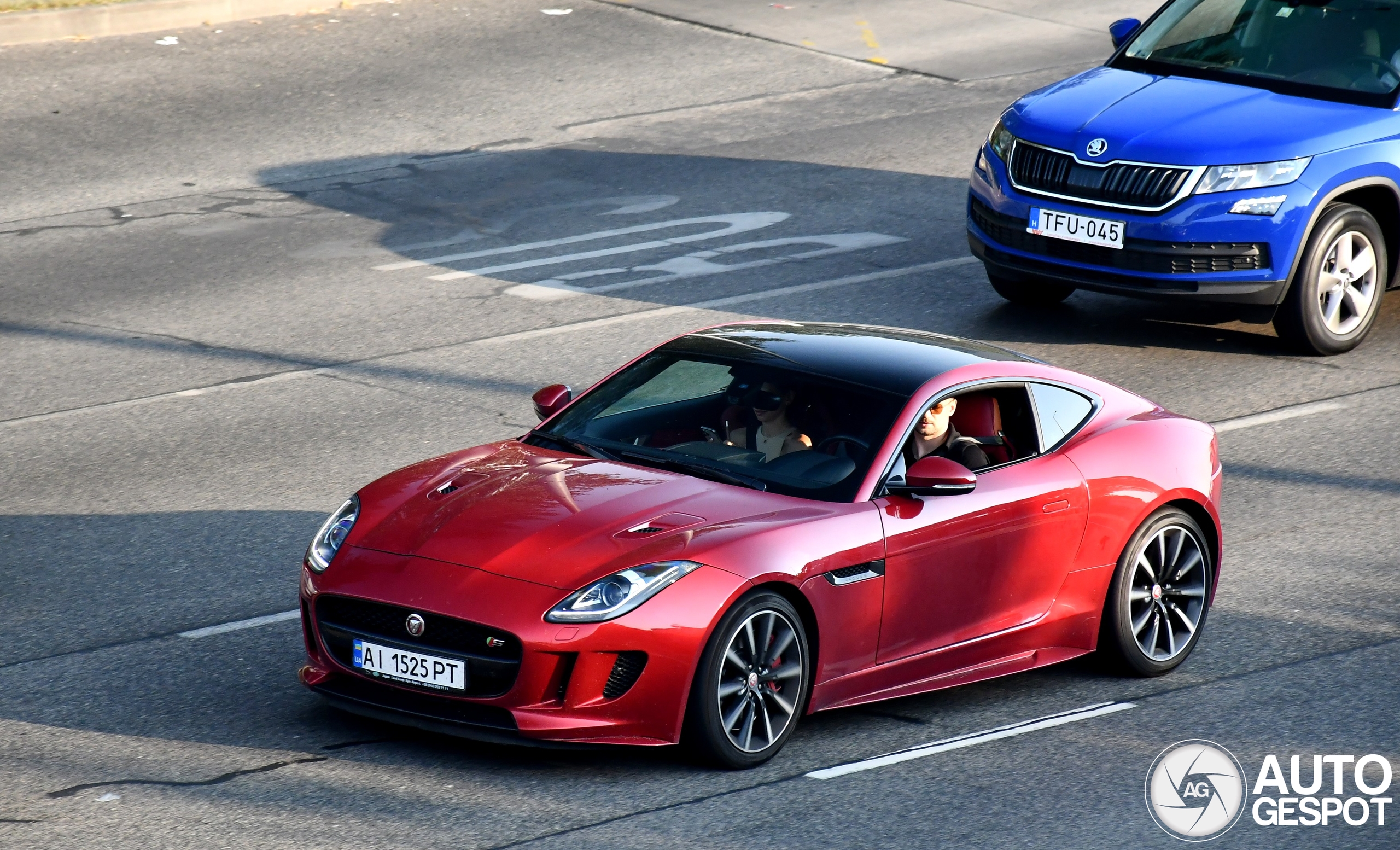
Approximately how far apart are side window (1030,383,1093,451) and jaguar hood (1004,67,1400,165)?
13.8ft

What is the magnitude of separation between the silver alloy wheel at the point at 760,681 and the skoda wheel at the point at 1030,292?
21.4ft

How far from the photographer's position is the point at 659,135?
55.7 feet

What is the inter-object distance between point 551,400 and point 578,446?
48 centimetres

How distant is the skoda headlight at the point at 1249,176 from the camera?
1138cm

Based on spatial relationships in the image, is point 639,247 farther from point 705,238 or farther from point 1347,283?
point 1347,283

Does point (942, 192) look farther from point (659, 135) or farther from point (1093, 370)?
point (1093, 370)

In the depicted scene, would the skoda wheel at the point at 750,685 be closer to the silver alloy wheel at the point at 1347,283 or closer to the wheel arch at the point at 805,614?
the wheel arch at the point at 805,614

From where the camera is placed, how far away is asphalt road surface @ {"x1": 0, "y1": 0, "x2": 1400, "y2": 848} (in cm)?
617

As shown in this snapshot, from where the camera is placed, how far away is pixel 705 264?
1352cm

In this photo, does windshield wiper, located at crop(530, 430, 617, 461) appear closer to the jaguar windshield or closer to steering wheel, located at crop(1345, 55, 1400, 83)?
the jaguar windshield

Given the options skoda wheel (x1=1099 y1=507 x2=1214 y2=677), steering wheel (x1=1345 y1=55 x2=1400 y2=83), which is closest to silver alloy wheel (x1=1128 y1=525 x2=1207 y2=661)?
skoda wheel (x1=1099 y1=507 x2=1214 y2=677)

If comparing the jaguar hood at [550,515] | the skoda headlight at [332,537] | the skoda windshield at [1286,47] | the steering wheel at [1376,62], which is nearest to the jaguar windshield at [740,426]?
the jaguar hood at [550,515]

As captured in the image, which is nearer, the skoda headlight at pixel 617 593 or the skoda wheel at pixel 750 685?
the skoda headlight at pixel 617 593

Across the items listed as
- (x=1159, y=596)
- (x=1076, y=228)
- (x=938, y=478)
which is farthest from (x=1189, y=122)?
(x=938, y=478)
